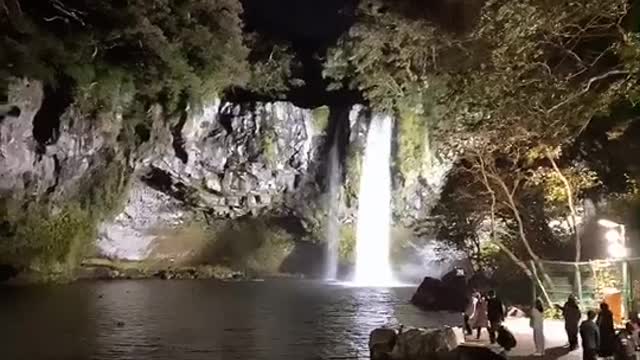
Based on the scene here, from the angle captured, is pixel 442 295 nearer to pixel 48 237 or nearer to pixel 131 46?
pixel 131 46

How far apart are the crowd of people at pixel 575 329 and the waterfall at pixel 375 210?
55.5ft

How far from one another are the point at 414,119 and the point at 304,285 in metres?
8.84

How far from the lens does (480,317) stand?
47.8 ft

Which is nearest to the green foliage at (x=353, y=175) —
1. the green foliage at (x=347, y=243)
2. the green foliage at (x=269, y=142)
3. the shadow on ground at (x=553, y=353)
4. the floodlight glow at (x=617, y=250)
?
the green foliage at (x=347, y=243)

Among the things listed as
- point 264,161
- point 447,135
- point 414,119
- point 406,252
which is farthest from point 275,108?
point 447,135

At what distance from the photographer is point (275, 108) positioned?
32281 millimetres

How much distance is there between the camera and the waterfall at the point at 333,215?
110 ft

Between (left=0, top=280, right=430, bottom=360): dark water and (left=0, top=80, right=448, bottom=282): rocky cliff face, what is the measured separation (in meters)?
4.31

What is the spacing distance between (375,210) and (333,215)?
2310 millimetres

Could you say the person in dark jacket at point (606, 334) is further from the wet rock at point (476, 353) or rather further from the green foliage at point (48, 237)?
the green foliage at point (48, 237)

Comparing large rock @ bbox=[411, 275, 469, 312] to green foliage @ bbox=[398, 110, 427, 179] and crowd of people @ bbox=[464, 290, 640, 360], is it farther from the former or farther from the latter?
green foliage @ bbox=[398, 110, 427, 179]

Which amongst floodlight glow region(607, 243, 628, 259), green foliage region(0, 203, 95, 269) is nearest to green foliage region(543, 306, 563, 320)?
floodlight glow region(607, 243, 628, 259)

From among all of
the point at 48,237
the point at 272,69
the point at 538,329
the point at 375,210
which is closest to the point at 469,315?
the point at 538,329

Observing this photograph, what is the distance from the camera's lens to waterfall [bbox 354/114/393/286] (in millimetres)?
32438
